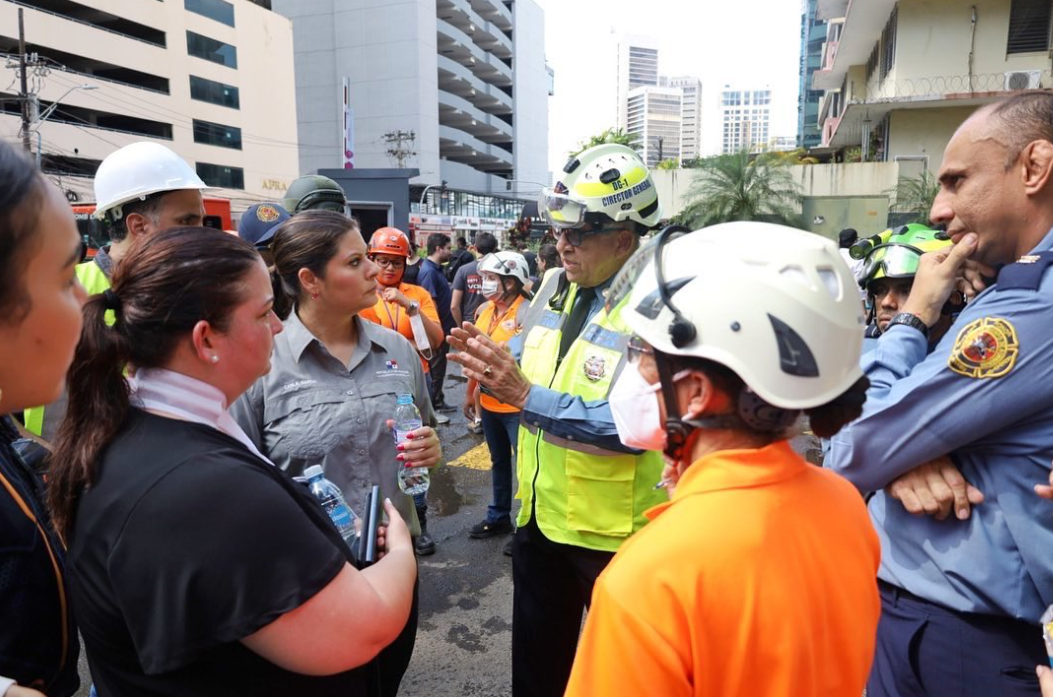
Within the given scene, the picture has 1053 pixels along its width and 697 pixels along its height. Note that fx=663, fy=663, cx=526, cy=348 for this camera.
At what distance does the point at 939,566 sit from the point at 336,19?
3024 inches

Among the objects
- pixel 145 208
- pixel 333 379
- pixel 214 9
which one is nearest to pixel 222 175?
pixel 214 9

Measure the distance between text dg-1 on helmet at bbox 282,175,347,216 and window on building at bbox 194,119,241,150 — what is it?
50981mm

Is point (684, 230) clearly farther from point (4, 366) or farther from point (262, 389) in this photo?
point (262, 389)

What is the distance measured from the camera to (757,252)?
123 centimetres

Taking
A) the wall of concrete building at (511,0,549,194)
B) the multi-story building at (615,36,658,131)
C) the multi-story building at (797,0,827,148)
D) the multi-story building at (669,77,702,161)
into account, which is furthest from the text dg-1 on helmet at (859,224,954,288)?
the multi-story building at (615,36,658,131)

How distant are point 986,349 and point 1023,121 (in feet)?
1.99

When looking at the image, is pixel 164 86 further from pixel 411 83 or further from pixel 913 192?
pixel 913 192

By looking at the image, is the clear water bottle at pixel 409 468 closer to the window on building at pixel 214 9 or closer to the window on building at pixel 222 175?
the window on building at pixel 222 175

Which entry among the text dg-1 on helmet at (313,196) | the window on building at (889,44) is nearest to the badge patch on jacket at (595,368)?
the text dg-1 on helmet at (313,196)

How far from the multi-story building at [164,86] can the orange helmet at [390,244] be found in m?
37.2

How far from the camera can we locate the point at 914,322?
6.11 feet

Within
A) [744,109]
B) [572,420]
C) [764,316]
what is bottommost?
[572,420]

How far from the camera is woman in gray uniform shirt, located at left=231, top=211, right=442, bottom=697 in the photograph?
2568 millimetres

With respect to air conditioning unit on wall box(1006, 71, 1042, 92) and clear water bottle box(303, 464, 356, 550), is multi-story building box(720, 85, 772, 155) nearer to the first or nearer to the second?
air conditioning unit on wall box(1006, 71, 1042, 92)
